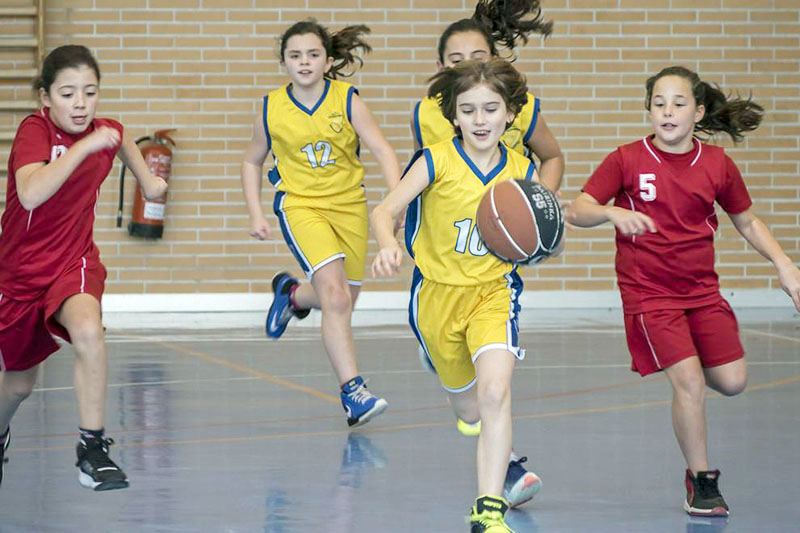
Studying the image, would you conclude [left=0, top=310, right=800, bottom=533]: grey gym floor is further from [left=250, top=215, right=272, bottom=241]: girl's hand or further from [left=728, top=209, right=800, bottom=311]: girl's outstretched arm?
[left=250, top=215, right=272, bottom=241]: girl's hand

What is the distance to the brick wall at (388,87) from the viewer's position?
36.6 feet

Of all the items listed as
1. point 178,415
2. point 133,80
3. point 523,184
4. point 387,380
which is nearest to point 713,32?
point 133,80

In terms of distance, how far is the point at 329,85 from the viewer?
6.18 m

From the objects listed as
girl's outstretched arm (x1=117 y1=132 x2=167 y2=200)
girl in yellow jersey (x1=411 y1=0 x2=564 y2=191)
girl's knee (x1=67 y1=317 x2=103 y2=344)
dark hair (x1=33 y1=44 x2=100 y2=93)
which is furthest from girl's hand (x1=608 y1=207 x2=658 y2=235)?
dark hair (x1=33 y1=44 x2=100 y2=93)

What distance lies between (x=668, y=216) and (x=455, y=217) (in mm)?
710

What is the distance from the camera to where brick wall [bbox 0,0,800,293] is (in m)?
11.1

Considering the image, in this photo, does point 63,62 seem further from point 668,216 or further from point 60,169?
point 668,216

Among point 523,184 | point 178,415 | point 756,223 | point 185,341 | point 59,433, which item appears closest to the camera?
point 523,184

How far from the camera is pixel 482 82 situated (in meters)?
4.06

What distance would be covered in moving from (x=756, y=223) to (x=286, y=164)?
2.42 metres

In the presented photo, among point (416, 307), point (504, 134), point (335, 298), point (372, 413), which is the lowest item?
→ point (372, 413)

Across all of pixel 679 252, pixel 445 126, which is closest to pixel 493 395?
pixel 679 252

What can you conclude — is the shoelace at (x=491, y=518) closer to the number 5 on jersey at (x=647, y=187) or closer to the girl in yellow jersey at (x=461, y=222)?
the girl in yellow jersey at (x=461, y=222)

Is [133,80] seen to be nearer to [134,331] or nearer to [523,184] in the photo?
[134,331]
